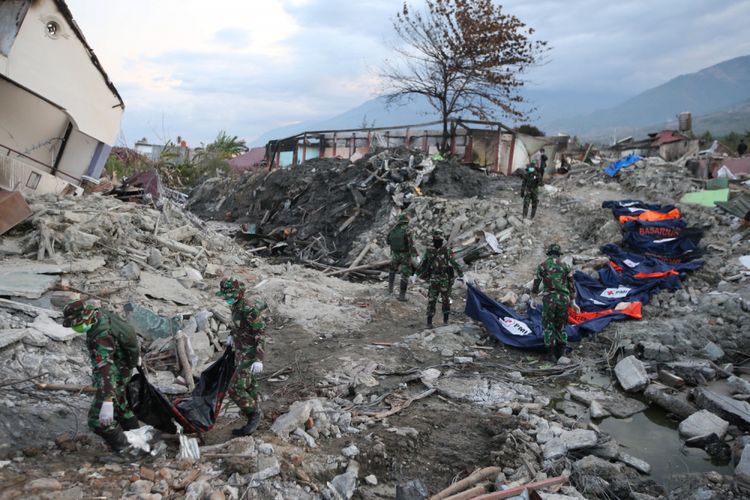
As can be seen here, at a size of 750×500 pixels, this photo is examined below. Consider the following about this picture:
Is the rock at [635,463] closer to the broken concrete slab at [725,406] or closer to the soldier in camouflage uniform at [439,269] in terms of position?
the broken concrete slab at [725,406]

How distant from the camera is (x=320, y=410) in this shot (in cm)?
525

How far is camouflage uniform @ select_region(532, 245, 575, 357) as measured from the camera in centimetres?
728

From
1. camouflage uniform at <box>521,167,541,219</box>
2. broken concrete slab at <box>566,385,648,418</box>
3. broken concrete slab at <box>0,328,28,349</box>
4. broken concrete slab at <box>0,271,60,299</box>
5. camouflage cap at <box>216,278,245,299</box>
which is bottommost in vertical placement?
broken concrete slab at <box>566,385,648,418</box>

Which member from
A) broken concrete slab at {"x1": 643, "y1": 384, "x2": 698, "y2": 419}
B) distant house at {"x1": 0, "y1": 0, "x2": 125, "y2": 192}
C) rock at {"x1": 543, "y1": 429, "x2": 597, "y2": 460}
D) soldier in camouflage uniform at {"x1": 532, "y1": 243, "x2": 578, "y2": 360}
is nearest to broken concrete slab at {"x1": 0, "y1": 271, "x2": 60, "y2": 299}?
distant house at {"x1": 0, "y1": 0, "x2": 125, "y2": 192}

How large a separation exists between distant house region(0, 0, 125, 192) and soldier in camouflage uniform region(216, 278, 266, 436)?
726 cm

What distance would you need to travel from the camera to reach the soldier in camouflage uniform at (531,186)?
1372 cm

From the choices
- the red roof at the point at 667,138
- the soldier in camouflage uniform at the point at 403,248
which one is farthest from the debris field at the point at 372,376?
the red roof at the point at 667,138

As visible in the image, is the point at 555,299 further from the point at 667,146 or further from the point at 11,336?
the point at 667,146

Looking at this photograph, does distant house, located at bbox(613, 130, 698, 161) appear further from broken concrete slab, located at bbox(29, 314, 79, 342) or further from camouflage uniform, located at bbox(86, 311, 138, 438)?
camouflage uniform, located at bbox(86, 311, 138, 438)

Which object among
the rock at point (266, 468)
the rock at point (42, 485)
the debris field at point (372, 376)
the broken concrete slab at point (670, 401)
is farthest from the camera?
the broken concrete slab at point (670, 401)

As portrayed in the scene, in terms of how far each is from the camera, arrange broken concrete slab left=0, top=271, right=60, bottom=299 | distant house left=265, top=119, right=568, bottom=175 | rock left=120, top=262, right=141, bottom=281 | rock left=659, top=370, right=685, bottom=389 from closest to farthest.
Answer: broken concrete slab left=0, top=271, right=60, bottom=299 → rock left=659, top=370, right=685, bottom=389 → rock left=120, top=262, right=141, bottom=281 → distant house left=265, top=119, right=568, bottom=175

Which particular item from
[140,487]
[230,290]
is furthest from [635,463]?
[140,487]

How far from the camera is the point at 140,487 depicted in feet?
12.1

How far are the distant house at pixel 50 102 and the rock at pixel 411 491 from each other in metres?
9.48
